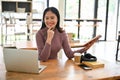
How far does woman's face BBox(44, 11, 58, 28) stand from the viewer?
6.73 feet

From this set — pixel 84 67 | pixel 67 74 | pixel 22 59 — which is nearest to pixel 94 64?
pixel 84 67

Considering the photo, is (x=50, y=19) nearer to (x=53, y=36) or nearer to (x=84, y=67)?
(x=53, y=36)

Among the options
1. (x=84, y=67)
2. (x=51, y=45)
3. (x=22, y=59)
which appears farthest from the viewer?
(x=51, y=45)

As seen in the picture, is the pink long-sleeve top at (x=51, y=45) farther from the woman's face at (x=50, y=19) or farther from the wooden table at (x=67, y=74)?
the wooden table at (x=67, y=74)

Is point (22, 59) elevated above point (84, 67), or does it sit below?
above

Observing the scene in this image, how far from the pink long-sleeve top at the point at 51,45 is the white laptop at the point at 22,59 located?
0.45m

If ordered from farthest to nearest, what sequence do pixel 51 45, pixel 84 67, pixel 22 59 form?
pixel 51 45 → pixel 84 67 → pixel 22 59

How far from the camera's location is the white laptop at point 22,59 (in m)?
1.41

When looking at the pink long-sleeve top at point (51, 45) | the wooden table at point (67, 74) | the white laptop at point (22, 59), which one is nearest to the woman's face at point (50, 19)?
the pink long-sleeve top at point (51, 45)

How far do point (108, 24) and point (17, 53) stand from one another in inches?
287

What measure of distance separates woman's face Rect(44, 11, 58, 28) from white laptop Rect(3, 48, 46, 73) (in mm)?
705

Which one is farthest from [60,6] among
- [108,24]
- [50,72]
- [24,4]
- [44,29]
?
[108,24]

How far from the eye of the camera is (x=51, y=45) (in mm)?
2053

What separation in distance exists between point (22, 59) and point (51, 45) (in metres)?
0.67
